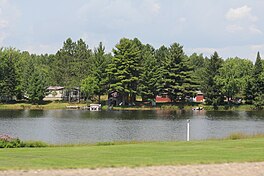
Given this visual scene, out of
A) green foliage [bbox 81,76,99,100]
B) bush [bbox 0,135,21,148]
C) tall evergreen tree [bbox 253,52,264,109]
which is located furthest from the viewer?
green foliage [bbox 81,76,99,100]

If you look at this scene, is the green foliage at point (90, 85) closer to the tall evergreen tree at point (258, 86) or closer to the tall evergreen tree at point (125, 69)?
the tall evergreen tree at point (125, 69)

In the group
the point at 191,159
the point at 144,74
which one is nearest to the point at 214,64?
the point at 144,74

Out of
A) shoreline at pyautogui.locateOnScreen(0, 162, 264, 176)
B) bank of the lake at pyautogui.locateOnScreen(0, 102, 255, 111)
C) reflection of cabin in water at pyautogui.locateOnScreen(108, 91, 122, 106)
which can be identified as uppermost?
reflection of cabin in water at pyautogui.locateOnScreen(108, 91, 122, 106)

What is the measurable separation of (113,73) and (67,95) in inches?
890

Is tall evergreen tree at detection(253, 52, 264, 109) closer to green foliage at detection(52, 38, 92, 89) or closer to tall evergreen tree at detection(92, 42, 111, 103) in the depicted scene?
tall evergreen tree at detection(92, 42, 111, 103)

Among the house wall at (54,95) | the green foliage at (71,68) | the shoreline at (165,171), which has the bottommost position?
the shoreline at (165,171)

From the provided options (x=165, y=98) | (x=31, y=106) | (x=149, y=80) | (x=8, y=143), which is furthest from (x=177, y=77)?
(x=8, y=143)

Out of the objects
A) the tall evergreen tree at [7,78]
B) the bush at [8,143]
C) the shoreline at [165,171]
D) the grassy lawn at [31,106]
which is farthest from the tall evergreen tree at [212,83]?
the shoreline at [165,171]

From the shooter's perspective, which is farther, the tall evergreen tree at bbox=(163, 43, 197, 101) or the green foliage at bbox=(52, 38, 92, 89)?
the green foliage at bbox=(52, 38, 92, 89)

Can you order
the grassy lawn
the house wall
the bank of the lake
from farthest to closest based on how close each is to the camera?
the house wall → the grassy lawn → the bank of the lake

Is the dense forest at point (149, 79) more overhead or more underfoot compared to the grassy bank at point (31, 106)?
more overhead

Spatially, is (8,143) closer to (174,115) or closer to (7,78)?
(174,115)

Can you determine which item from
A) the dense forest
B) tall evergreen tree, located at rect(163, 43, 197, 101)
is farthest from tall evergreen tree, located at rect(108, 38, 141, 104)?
tall evergreen tree, located at rect(163, 43, 197, 101)

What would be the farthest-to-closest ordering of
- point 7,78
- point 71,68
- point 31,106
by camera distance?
point 71,68 → point 7,78 → point 31,106
